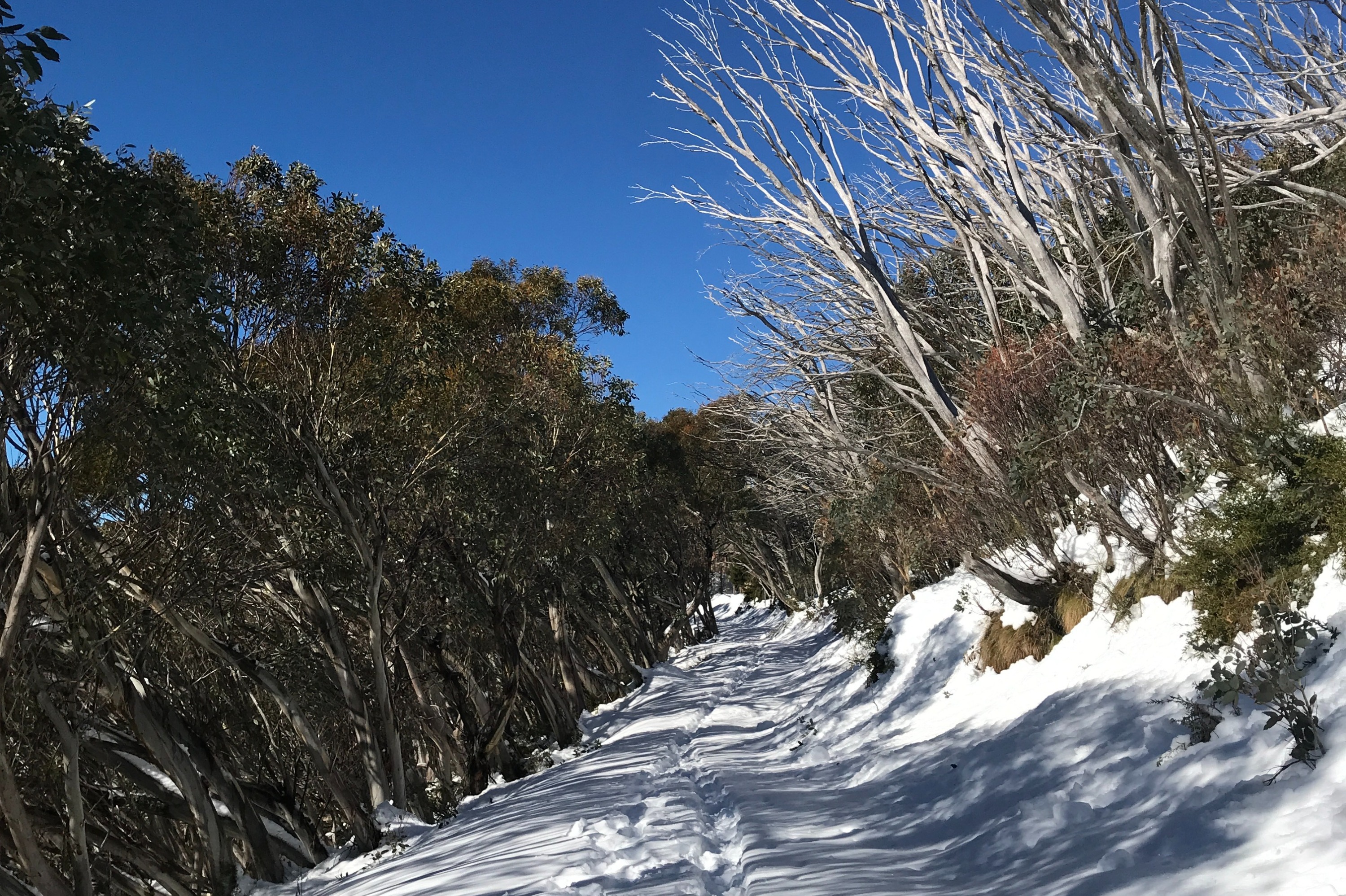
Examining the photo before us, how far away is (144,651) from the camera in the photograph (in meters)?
9.23

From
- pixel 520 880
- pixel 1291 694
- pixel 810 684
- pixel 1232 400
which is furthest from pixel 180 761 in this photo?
pixel 810 684

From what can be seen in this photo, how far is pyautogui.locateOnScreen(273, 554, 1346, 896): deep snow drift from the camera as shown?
13.5 ft

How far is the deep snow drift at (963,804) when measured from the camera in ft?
13.5

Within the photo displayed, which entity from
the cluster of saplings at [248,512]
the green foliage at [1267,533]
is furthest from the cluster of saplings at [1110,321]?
the cluster of saplings at [248,512]

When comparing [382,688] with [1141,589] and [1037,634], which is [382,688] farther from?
[1141,589]

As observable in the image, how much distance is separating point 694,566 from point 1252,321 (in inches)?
1319

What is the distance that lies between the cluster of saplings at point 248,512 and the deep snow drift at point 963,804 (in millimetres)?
2164

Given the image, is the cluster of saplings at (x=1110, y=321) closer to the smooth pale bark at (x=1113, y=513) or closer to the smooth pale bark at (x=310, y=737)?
the smooth pale bark at (x=1113, y=513)

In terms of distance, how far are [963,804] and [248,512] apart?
8.98 meters

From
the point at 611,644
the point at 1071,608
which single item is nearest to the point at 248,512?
the point at 1071,608

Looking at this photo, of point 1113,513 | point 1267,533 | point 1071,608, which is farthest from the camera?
point 1071,608

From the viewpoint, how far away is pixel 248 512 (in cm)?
1137

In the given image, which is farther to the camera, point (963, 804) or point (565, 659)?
point (565, 659)

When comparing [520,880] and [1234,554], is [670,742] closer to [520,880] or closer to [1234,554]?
[520,880]
